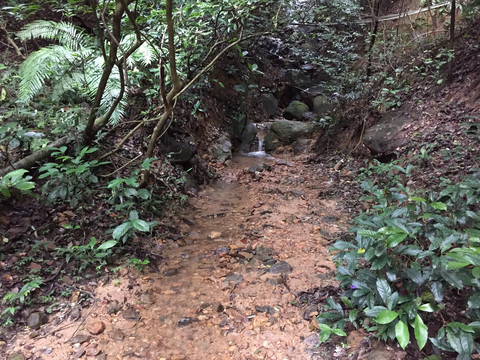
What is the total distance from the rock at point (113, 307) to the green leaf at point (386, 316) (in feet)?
6.63

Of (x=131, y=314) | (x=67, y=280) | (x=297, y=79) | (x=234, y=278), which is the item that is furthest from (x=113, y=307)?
(x=297, y=79)

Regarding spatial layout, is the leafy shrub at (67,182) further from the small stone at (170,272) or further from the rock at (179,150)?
the rock at (179,150)

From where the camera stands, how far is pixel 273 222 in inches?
165

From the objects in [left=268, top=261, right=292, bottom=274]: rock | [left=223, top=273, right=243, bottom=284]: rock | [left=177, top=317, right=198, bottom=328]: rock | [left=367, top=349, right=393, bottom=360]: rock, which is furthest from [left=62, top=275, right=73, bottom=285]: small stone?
[left=367, top=349, right=393, bottom=360]: rock

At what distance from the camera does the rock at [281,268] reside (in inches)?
119

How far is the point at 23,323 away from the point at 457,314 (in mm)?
2990

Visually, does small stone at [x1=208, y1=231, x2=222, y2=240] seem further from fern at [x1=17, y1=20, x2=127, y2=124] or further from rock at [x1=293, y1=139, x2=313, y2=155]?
rock at [x1=293, y1=139, x2=313, y2=155]

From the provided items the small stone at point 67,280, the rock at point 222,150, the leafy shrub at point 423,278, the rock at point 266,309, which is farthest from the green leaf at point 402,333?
the rock at point 222,150

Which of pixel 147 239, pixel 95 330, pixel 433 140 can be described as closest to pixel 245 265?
pixel 147 239

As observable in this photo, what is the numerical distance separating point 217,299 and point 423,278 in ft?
5.45

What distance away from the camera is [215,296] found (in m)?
2.69

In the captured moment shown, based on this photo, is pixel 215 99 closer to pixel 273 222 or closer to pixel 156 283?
pixel 273 222

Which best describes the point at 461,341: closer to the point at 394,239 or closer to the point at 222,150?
the point at 394,239

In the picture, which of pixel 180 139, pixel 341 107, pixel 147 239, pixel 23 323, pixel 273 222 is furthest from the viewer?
pixel 341 107
